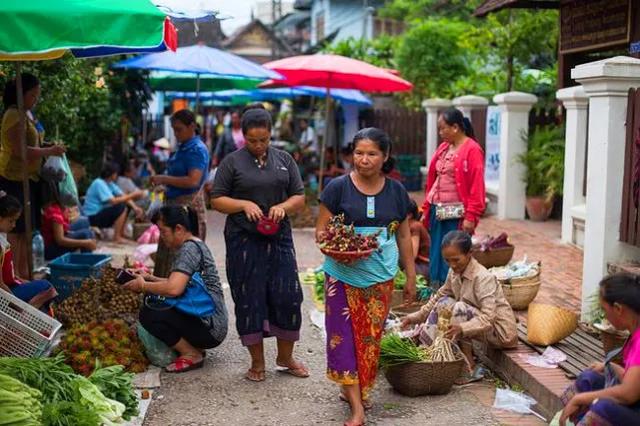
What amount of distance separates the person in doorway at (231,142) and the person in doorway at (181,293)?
10.7 meters

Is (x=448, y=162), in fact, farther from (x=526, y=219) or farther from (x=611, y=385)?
(x=526, y=219)

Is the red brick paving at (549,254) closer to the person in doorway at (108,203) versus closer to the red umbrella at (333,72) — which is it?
the red umbrella at (333,72)

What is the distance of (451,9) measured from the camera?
2608 centimetres

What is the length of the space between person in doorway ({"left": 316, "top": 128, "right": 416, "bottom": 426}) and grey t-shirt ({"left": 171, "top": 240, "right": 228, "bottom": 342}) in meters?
1.21

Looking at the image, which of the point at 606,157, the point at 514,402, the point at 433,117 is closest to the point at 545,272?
the point at 606,157

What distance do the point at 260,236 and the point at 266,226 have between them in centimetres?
19

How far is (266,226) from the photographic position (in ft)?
18.9

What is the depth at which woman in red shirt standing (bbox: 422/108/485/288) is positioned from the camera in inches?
282

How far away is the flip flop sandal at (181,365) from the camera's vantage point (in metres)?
6.21

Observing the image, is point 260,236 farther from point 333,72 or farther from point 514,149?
point 514,149

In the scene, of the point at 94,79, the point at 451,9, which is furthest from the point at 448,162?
the point at 451,9

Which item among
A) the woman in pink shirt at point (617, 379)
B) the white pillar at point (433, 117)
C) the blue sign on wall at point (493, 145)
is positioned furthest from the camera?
the white pillar at point (433, 117)

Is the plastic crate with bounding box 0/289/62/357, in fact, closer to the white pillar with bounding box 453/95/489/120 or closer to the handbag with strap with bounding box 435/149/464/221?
the handbag with strap with bounding box 435/149/464/221

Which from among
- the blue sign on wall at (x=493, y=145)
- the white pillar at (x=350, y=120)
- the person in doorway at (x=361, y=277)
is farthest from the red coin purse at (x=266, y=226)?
the white pillar at (x=350, y=120)
